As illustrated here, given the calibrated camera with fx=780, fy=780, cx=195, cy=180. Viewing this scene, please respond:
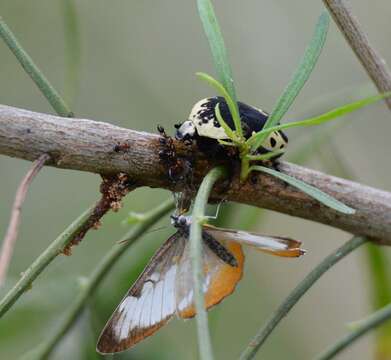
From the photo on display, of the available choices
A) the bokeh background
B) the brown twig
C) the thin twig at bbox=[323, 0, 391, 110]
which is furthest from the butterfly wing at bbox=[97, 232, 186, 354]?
the bokeh background

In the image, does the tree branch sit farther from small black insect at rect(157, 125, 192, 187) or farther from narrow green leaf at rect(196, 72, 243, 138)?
narrow green leaf at rect(196, 72, 243, 138)

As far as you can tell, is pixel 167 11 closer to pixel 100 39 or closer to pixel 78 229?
pixel 100 39

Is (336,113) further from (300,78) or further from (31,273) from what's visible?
(31,273)

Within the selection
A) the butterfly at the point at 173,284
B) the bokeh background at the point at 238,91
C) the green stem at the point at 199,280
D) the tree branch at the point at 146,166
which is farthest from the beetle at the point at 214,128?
the bokeh background at the point at 238,91

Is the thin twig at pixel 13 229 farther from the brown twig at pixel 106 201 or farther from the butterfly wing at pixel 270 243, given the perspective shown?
the butterfly wing at pixel 270 243

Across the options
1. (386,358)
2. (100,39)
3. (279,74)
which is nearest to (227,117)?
(386,358)
